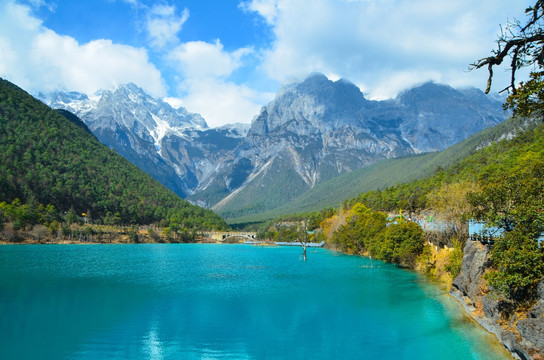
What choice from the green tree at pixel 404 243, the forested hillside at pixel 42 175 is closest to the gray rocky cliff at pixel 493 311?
the green tree at pixel 404 243

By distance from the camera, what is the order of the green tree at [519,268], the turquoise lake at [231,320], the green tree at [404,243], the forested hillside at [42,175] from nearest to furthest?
the green tree at [519,268] < the turquoise lake at [231,320] < the green tree at [404,243] < the forested hillside at [42,175]

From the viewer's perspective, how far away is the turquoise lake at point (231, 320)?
24298mm

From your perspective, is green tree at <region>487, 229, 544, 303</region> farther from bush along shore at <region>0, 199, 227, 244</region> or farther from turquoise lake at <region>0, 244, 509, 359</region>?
bush along shore at <region>0, 199, 227, 244</region>

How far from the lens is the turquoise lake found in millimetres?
24298

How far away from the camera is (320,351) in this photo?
2461 cm

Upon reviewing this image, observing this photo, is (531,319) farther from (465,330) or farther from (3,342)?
(3,342)

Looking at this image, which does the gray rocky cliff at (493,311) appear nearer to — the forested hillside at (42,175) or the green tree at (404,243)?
the green tree at (404,243)

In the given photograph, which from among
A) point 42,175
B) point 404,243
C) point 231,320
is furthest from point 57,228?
point 231,320

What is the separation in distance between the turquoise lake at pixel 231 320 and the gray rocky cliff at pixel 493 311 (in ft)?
3.87

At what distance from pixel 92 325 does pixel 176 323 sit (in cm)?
612

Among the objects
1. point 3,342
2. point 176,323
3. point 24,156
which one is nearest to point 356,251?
point 176,323

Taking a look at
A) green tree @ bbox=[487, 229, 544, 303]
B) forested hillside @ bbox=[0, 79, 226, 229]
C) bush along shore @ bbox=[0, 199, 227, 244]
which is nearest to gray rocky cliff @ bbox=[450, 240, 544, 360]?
green tree @ bbox=[487, 229, 544, 303]

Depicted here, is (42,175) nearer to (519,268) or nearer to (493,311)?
(493,311)

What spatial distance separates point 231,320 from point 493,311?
64.7 feet
